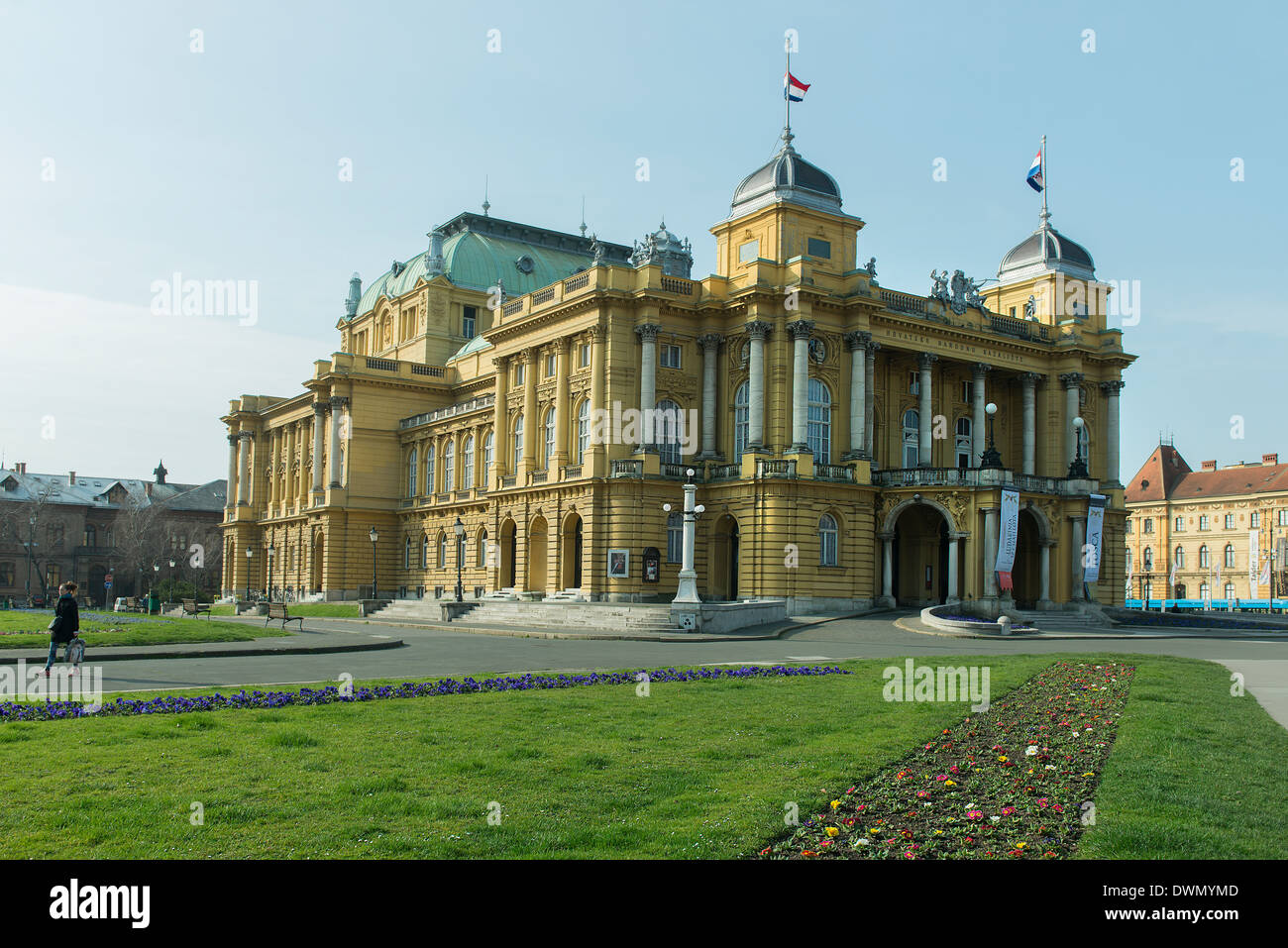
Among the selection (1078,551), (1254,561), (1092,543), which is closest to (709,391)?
(1078,551)

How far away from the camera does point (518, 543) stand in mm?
61375

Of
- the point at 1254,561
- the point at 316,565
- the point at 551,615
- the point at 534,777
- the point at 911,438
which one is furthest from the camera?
the point at 1254,561

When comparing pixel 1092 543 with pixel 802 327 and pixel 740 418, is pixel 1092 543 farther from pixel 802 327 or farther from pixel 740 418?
pixel 740 418

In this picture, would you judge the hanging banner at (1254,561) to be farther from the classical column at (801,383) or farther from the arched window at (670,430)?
the arched window at (670,430)

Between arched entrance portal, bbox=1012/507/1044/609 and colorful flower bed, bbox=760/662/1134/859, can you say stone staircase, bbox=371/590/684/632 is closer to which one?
arched entrance portal, bbox=1012/507/1044/609

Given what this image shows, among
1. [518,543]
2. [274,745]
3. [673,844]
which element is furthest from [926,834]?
[518,543]

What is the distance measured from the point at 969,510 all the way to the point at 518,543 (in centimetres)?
2396

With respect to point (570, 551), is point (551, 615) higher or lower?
lower

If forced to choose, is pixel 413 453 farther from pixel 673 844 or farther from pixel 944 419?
pixel 673 844

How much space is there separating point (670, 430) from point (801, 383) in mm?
7468

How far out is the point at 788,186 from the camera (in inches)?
2210

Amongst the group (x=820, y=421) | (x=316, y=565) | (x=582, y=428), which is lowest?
(x=316, y=565)

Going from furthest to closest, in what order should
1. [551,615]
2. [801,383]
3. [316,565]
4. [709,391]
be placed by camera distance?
[316,565]
[709,391]
[801,383]
[551,615]

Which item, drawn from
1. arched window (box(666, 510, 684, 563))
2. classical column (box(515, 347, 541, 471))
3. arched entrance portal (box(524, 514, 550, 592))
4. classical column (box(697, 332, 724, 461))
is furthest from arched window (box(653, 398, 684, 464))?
arched entrance portal (box(524, 514, 550, 592))
